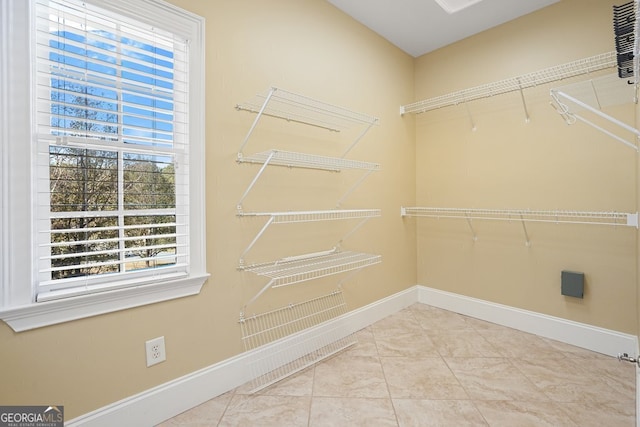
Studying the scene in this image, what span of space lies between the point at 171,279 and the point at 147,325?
0.77 ft

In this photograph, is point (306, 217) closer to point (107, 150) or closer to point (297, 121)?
point (297, 121)

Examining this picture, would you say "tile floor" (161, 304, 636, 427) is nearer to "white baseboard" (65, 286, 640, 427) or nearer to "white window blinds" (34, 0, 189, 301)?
"white baseboard" (65, 286, 640, 427)

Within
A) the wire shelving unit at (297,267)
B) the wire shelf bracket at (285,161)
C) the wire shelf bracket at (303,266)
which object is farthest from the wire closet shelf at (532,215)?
the wire shelf bracket at (285,161)

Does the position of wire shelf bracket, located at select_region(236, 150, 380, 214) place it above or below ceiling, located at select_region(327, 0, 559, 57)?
below

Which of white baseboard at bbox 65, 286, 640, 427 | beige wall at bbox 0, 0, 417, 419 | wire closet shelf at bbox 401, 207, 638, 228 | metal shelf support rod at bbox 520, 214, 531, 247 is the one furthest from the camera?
metal shelf support rod at bbox 520, 214, 531, 247

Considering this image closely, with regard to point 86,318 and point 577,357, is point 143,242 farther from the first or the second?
point 577,357

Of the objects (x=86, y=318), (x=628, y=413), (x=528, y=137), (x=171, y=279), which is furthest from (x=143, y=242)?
Answer: (x=528, y=137)

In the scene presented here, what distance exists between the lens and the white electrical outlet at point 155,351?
1.49m

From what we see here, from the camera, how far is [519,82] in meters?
2.38

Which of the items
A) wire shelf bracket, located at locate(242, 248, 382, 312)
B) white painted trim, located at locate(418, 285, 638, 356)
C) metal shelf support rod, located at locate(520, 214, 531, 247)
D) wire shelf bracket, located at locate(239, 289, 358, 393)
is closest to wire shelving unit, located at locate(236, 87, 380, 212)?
wire shelf bracket, located at locate(242, 248, 382, 312)

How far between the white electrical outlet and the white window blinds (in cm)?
31

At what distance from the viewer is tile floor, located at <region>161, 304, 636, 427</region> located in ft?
5.08

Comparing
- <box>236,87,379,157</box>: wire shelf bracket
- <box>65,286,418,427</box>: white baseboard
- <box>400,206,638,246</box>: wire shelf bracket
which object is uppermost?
<box>236,87,379,157</box>: wire shelf bracket

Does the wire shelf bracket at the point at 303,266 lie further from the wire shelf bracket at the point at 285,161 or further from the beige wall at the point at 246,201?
the wire shelf bracket at the point at 285,161
